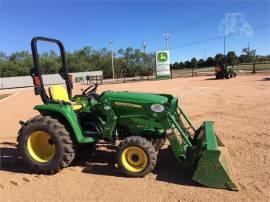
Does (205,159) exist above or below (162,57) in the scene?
below

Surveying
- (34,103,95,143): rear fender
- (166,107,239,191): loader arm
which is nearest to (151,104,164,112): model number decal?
(166,107,239,191): loader arm

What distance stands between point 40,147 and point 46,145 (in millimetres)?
109

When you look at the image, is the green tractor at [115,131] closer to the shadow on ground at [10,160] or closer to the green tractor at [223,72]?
the shadow on ground at [10,160]

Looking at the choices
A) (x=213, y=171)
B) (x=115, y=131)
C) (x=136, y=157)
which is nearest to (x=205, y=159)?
(x=213, y=171)

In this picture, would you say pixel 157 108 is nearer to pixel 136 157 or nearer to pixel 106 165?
pixel 136 157

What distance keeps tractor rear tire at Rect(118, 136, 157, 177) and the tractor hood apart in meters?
0.58

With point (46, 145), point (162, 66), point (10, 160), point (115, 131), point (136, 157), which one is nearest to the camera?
point (136, 157)

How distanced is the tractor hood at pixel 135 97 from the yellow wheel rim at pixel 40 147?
1130 mm

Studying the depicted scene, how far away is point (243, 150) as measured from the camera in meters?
6.14

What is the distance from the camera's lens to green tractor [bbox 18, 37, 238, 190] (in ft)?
16.3

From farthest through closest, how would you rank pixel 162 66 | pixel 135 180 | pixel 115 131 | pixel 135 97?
pixel 162 66
pixel 115 131
pixel 135 97
pixel 135 180

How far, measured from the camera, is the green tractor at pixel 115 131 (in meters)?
4.97

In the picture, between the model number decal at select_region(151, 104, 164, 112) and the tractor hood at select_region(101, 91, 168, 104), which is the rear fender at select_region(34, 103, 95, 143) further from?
the model number decal at select_region(151, 104, 164, 112)

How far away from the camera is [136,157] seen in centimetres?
507
